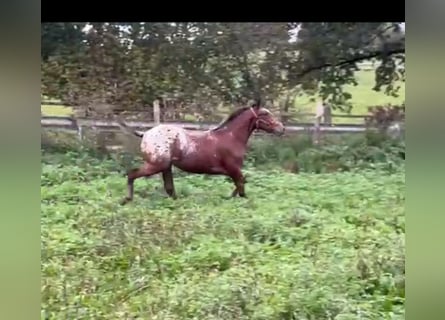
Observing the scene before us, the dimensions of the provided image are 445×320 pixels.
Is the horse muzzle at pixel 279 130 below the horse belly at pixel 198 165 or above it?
above

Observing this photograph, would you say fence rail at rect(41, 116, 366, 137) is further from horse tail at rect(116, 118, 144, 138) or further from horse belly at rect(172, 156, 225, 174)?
horse belly at rect(172, 156, 225, 174)

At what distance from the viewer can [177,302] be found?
2.02 meters

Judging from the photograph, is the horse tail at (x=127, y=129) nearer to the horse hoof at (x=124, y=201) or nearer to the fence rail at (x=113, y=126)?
the fence rail at (x=113, y=126)

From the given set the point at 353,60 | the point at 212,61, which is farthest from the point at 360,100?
the point at 212,61

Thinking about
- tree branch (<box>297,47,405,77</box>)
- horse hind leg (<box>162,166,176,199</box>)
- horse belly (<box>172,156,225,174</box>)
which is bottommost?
horse hind leg (<box>162,166,176,199</box>)

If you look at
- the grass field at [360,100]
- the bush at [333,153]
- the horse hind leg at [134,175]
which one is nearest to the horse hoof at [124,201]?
the horse hind leg at [134,175]

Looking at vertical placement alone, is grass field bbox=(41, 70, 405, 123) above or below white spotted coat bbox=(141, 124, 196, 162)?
above

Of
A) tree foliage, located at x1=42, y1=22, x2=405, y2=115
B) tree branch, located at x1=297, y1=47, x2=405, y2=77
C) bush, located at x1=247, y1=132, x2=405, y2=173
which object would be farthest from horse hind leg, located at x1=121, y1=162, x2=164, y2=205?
tree branch, located at x1=297, y1=47, x2=405, y2=77

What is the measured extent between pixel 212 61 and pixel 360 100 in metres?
0.52

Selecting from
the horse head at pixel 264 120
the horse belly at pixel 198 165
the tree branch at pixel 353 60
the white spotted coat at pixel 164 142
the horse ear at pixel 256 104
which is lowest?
the horse belly at pixel 198 165

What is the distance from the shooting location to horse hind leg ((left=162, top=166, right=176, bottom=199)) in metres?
2.10

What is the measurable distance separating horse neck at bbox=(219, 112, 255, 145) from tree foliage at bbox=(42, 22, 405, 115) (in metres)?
0.07

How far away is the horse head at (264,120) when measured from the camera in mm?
2062

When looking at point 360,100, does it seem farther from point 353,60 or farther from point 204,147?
point 204,147
